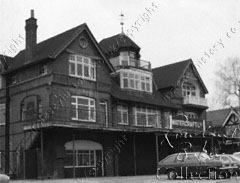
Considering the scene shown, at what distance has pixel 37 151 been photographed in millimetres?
32969

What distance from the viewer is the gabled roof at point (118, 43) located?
42.8 m

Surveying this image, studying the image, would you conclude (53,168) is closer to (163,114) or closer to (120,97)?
(120,97)

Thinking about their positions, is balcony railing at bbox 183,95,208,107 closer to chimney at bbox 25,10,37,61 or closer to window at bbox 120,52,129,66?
window at bbox 120,52,129,66

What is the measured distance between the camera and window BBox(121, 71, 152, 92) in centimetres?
4009

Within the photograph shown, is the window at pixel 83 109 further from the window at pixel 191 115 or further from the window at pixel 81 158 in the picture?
the window at pixel 191 115

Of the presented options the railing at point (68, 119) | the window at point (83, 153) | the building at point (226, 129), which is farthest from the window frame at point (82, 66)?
the building at point (226, 129)

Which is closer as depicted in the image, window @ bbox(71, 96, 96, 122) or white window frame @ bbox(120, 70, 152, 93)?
window @ bbox(71, 96, 96, 122)

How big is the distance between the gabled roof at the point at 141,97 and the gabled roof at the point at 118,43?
4.08 m

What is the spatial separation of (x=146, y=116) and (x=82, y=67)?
Answer: 28.8 feet

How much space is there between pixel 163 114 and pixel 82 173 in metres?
12.5

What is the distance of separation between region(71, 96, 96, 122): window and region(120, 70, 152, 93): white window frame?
18.0 feet

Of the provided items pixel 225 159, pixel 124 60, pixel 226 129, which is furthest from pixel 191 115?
pixel 225 159

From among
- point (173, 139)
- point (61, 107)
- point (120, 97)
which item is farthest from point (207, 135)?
point (61, 107)

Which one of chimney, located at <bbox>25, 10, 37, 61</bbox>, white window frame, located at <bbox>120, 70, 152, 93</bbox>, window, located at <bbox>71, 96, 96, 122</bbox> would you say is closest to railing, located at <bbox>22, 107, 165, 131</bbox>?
window, located at <bbox>71, 96, 96, 122</bbox>
